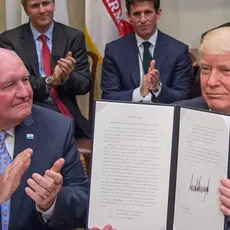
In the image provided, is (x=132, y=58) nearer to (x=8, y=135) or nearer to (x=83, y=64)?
(x=83, y=64)

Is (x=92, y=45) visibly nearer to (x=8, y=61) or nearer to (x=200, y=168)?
(x=8, y=61)

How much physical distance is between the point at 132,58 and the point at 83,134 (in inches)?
23.6

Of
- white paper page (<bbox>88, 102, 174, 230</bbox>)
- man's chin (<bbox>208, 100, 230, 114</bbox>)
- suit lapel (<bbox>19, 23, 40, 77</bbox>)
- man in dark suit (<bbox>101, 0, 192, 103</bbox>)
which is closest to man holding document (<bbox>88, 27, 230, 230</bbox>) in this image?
white paper page (<bbox>88, 102, 174, 230</bbox>)

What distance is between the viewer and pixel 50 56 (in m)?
3.25

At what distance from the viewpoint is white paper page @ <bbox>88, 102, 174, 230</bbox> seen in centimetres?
142

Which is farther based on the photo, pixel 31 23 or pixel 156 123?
pixel 31 23

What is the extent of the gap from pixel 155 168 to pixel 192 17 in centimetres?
270

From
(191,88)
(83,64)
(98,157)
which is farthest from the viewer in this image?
(83,64)

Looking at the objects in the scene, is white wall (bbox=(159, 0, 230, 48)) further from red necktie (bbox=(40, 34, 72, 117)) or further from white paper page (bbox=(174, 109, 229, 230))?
white paper page (bbox=(174, 109, 229, 230))

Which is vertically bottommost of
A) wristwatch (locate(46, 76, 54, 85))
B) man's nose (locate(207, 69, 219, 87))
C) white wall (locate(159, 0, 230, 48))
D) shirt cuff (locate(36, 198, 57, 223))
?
shirt cuff (locate(36, 198, 57, 223))

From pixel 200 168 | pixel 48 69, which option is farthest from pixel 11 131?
pixel 48 69

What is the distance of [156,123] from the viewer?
1.42 metres

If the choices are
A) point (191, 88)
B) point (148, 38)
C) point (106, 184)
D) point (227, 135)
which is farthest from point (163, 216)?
point (148, 38)

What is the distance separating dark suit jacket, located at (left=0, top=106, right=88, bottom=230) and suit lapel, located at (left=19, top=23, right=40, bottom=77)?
1.50m
